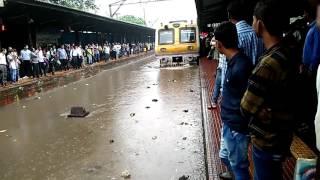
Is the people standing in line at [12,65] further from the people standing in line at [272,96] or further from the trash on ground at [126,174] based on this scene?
the people standing in line at [272,96]

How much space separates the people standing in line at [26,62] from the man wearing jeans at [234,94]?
58.9 ft

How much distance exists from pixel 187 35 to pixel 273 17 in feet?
65.3

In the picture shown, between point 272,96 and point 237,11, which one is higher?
point 237,11

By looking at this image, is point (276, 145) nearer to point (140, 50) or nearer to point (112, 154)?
point (112, 154)

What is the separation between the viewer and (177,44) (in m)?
21.9

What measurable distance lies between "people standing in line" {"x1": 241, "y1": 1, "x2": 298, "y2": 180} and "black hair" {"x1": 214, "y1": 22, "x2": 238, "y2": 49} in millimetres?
726

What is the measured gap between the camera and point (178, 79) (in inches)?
616

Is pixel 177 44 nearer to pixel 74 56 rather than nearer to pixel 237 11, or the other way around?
pixel 74 56

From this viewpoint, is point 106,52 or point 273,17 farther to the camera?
point 106,52

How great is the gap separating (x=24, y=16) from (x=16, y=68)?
10.7 ft

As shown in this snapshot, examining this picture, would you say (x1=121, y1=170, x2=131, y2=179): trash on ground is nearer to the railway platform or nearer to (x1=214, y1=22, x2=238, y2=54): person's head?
the railway platform

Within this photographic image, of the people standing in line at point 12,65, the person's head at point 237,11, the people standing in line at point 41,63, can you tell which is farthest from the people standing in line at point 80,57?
the person's head at point 237,11

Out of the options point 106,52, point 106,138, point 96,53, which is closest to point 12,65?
point 106,138

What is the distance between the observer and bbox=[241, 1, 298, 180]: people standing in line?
8.50 feet
